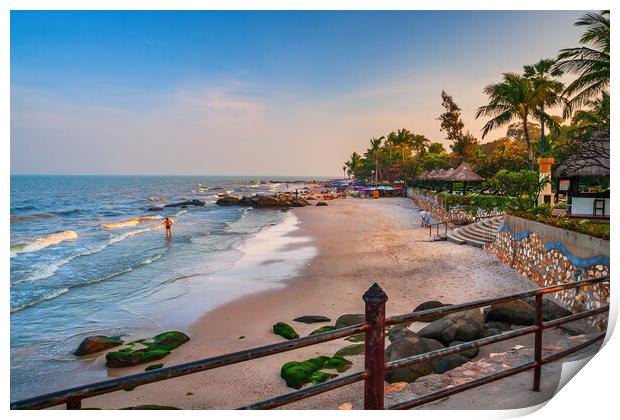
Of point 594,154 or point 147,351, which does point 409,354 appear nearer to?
point 147,351

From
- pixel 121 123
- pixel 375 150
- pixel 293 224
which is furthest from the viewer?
pixel 375 150

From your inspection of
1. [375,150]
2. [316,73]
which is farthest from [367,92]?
[375,150]

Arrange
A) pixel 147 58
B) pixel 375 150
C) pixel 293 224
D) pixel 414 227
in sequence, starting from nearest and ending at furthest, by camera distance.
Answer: pixel 414 227 → pixel 147 58 → pixel 293 224 → pixel 375 150

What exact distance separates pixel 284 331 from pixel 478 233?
11616mm

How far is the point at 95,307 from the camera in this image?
12.1 meters

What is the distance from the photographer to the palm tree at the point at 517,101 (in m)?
25.9

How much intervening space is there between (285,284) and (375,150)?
64.0 metres

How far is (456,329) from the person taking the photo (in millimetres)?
6551

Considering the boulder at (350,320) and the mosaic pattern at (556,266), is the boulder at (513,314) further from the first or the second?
the boulder at (350,320)

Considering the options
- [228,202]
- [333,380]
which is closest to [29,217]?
[228,202]

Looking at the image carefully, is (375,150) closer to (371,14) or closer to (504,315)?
(371,14)

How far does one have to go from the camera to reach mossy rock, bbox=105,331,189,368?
7.76 m

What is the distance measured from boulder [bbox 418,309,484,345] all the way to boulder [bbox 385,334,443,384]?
36 cm

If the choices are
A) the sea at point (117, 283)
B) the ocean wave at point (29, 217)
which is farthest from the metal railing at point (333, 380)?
the ocean wave at point (29, 217)
